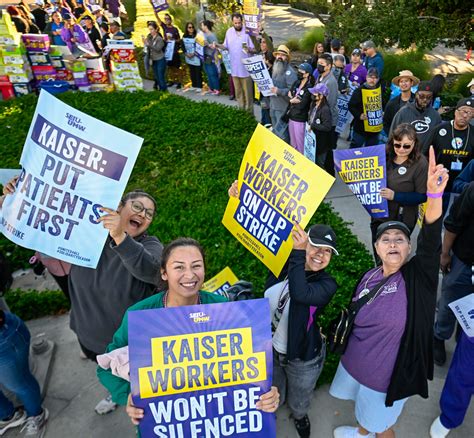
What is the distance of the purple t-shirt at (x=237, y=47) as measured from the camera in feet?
29.7

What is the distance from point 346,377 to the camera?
3.02 m

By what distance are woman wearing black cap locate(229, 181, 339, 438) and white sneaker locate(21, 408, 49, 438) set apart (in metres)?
1.91

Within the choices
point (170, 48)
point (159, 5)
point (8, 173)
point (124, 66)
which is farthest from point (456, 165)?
point (159, 5)

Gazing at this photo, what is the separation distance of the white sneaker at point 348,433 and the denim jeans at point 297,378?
279 millimetres

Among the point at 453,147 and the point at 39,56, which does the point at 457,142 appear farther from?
the point at 39,56

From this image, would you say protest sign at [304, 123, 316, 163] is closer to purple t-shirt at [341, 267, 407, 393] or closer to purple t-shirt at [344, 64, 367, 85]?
purple t-shirt at [344, 64, 367, 85]

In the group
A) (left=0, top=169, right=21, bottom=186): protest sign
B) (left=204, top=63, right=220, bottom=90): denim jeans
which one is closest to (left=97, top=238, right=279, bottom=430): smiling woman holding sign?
(left=0, top=169, right=21, bottom=186): protest sign

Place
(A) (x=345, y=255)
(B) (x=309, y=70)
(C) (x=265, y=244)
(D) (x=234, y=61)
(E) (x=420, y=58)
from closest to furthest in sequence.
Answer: (C) (x=265, y=244) < (A) (x=345, y=255) < (B) (x=309, y=70) < (D) (x=234, y=61) < (E) (x=420, y=58)

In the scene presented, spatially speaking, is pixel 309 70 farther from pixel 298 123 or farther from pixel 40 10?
pixel 40 10

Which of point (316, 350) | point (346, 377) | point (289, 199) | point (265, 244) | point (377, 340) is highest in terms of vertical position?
point (289, 199)

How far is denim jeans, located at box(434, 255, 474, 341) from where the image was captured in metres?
3.55

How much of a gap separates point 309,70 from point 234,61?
3.30 meters

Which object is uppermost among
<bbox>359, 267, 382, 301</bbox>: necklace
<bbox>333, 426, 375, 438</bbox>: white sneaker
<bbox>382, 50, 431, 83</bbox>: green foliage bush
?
<bbox>359, 267, 382, 301</bbox>: necklace

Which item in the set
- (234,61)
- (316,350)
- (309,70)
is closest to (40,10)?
(234,61)
